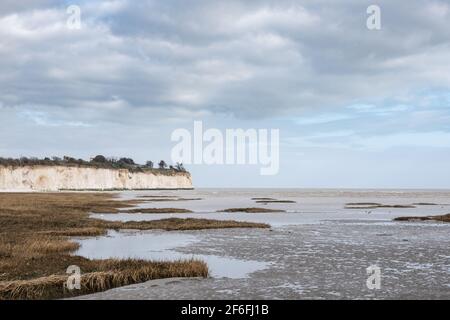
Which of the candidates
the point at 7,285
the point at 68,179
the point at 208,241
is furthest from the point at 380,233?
the point at 68,179

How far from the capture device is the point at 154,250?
76.0 feet

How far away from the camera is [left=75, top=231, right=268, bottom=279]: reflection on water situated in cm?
1831

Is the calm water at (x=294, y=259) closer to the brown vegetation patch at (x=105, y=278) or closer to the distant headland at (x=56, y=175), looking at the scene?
the brown vegetation patch at (x=105, y=278)

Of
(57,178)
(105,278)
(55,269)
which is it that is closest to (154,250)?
(55,269)

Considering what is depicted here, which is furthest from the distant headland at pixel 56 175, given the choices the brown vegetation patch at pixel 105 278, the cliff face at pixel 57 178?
the brown vegetation patch at pixel 105 278

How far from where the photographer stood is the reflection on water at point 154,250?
60.1 ft

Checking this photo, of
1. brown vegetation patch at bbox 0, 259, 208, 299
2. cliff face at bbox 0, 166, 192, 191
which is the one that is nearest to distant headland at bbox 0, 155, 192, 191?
cliff face at bbox 0, 166, 192, 191

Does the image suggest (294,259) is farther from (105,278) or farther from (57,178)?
(57,178)

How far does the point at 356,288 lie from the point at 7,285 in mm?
9609

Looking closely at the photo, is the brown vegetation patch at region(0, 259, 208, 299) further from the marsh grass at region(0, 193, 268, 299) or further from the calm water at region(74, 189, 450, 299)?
the calm water at region(74, 189, 450, 299)

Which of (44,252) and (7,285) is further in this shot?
(44,252)

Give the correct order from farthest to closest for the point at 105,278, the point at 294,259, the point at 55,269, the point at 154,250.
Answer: the point at 154,250 → the point at 294,259 → the point at 55,269 → the point at 105,278
